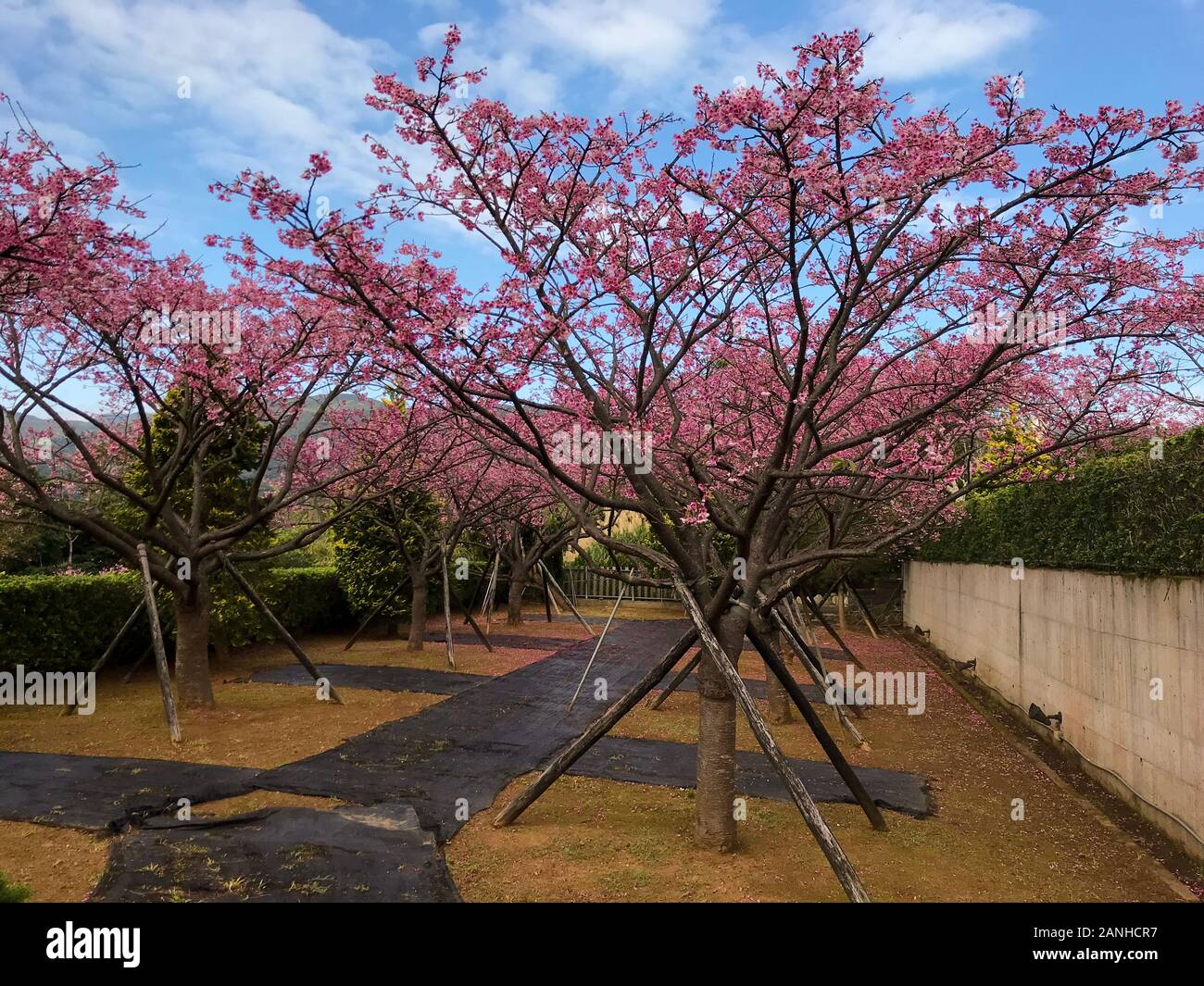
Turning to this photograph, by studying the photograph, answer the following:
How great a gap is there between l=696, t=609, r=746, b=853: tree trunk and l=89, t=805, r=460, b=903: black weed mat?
2.02 meters

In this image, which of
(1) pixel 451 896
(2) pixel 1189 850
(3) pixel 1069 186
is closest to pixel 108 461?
(1) pixel 451 896

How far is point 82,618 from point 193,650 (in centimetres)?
307

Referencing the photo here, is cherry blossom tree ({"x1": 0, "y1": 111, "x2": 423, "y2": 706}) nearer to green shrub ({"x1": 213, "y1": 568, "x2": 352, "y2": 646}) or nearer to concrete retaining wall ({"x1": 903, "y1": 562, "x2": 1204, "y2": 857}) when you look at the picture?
green shrub ({"x1": 213, "y1": 568, "x2": 352, "y2": 646})

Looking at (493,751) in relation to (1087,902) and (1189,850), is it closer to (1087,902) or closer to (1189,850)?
(1087,902)

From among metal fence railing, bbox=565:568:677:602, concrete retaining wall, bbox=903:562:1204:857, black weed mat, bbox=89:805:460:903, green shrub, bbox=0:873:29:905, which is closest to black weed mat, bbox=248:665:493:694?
black weed mat, bbox=89:805:460:903

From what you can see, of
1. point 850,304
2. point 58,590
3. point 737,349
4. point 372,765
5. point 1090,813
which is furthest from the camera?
point 58,590

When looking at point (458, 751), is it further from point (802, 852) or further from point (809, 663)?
point (809, 663)

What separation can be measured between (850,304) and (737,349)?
4.10 m

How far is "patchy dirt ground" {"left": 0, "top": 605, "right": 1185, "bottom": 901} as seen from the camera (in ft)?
17.6

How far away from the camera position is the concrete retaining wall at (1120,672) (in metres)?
6.19

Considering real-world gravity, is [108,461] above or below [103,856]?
above

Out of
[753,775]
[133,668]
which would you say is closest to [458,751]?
[753,775]

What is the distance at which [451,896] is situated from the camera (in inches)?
199

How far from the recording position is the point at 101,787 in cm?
718
